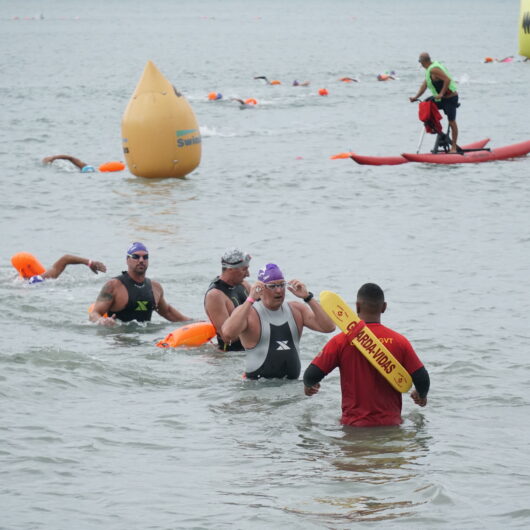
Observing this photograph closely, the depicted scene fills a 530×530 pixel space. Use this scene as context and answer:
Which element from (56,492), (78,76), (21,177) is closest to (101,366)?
(56,492)

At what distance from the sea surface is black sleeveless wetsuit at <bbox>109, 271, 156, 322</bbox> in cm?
21

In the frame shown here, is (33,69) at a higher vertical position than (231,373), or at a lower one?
higher

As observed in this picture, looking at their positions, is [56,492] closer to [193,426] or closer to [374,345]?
[193,426]

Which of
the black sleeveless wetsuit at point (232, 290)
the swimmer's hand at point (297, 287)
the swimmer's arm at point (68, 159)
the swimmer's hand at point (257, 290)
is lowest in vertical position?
the black sleeveless wetsuit at point (232, 290)

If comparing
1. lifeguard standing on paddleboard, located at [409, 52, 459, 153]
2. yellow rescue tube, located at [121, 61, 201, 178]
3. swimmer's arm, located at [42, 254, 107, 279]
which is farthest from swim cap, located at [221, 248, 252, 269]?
lifeguard standing on paddleboard, located at [409, 52, 459, 153]

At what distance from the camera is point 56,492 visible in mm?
7250

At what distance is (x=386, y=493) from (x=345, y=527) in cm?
63

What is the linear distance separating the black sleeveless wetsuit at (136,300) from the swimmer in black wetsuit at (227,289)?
1555 mm

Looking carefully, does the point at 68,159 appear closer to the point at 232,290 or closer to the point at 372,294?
the point at 232,290

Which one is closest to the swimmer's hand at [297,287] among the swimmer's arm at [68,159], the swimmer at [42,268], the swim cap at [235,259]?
the swim cap at [235,259]

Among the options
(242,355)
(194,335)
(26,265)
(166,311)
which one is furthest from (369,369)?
(26,265)

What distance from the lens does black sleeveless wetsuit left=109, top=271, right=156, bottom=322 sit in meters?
11.7

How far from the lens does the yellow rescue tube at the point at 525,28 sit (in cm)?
4625

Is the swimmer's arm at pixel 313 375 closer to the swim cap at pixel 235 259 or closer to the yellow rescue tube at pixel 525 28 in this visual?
the swim cap at pixel 235 259
